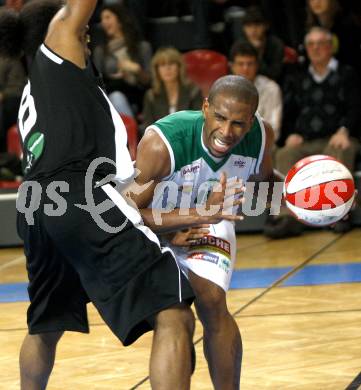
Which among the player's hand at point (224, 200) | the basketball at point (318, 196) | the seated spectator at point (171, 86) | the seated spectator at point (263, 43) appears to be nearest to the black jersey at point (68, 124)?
the player's hand at point (224, 200)

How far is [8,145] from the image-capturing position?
10.0 m

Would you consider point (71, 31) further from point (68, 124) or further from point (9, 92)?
point (9, 92)

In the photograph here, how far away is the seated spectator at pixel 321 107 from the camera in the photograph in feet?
30.2

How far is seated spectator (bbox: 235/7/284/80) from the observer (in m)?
9.78

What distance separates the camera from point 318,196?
4.71m

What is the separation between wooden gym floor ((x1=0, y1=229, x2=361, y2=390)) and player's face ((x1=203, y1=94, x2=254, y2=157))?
4.34 feet

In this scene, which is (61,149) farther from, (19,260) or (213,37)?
(213,37)

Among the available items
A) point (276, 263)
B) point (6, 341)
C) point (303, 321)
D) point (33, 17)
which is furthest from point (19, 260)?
point (33, 17)

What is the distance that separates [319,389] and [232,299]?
81.9 inches

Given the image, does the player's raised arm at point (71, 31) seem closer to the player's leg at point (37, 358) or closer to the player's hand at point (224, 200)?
the player's hand at point (224, 200)

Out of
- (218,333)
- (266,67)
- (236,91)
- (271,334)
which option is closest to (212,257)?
(218,333)

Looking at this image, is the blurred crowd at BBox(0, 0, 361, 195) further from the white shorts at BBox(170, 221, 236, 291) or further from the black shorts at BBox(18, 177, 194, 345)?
the black shorts at BBox(18, 177, 194, 345)

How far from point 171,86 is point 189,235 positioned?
17.8 ft

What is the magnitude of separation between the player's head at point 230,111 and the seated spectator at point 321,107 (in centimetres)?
500
